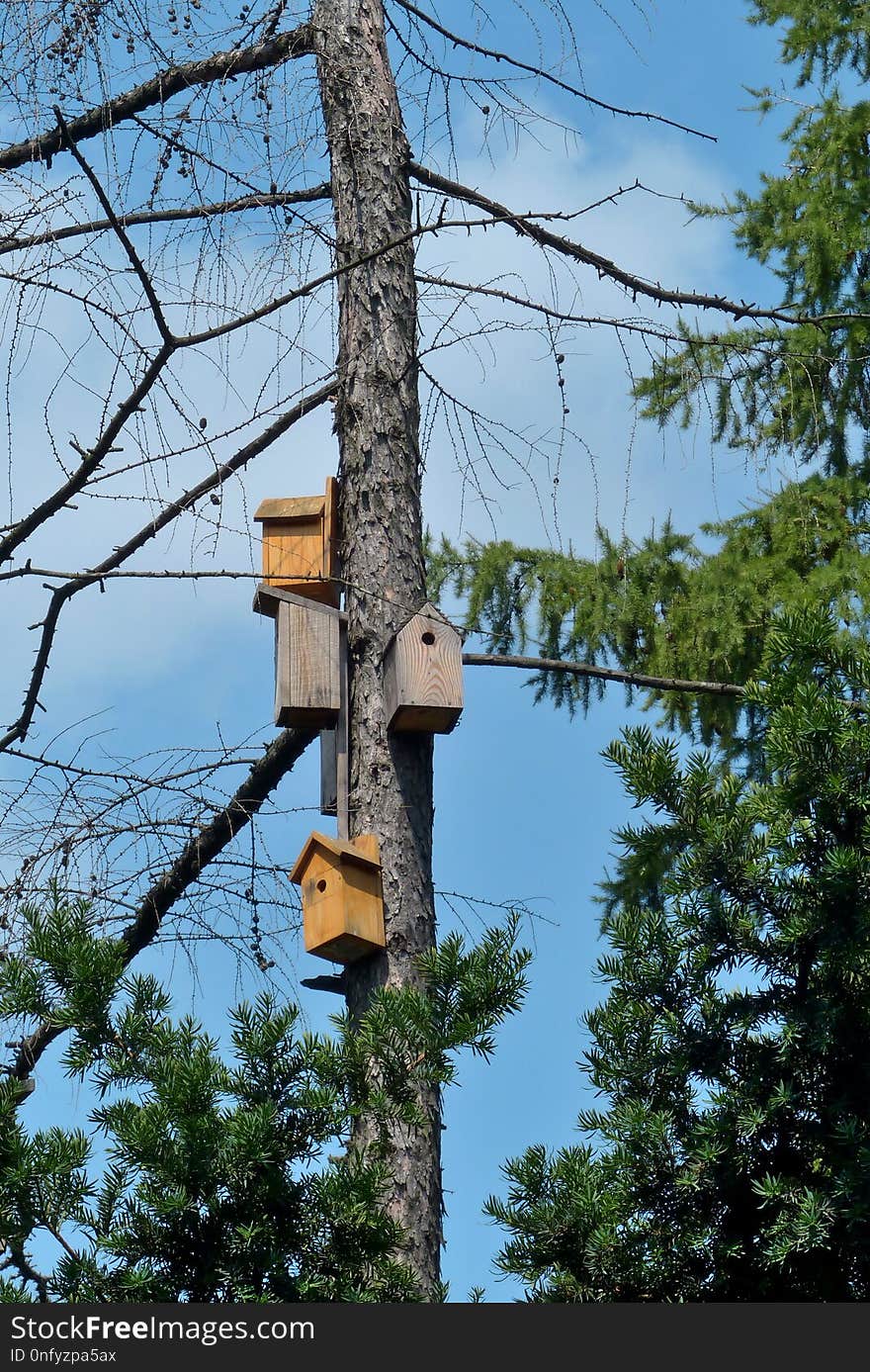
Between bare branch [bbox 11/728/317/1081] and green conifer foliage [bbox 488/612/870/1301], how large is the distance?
5.26ft

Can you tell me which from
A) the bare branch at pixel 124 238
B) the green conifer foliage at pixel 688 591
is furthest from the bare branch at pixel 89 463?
the green conifer foliage at pixel 688 591

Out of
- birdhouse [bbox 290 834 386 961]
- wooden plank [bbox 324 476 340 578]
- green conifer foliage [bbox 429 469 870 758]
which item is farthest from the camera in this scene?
green conifer foliage [bbox 429 469 870 758]

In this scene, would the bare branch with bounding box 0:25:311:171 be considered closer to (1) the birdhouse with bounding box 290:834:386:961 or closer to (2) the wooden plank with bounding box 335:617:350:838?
(2) the wooden plank with bounding box 335:617:350:838

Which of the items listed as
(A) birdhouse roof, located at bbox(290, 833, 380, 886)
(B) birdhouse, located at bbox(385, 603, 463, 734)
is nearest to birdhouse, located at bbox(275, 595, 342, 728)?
(B) birdhouse, located at bbox(385, 603, 463, 734)

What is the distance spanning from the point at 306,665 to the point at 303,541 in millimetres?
427

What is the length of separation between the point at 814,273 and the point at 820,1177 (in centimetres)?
489

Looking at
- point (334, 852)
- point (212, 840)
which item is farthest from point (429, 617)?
point (212, 840)

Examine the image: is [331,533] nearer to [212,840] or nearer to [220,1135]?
[212,840]

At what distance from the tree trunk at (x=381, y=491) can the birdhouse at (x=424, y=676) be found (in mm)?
79

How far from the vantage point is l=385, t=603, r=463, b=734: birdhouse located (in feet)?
12.7

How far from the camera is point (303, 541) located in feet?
14.2

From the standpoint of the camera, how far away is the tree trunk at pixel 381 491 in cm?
376

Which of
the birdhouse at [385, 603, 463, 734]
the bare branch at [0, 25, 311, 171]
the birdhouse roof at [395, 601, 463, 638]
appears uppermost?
the bare branch at [0, 25, 311, 171]

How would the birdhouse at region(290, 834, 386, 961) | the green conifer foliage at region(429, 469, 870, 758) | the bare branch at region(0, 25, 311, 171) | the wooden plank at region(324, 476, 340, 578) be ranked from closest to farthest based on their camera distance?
the birdhouse at region(290, 834, 386, 961) → the wooden plank at region(324, 476, 340, 578) → the bare branch at region(0, 25, 311, 171) → the green conifer foliage at region(429, 469, 870, 758)
